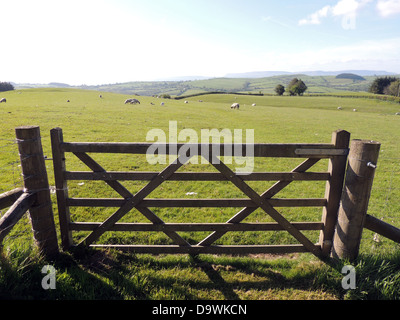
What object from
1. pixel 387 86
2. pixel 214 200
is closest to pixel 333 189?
pixel 214 200

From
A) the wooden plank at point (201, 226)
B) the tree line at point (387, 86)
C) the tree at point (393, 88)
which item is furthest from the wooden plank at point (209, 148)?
the tree line at point (387, 86)

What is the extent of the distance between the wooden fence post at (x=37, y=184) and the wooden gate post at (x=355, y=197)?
5.21m

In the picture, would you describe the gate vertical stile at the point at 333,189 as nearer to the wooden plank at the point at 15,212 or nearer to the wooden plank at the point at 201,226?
the wooden plank at the point at 201,226

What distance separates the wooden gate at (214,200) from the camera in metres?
4.39

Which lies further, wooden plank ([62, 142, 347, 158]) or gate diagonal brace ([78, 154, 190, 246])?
gate diagonal brace ([78, 154, 190, 246])

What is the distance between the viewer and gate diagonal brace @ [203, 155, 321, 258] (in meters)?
4.44

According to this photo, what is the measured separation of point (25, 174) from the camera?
14.0ft

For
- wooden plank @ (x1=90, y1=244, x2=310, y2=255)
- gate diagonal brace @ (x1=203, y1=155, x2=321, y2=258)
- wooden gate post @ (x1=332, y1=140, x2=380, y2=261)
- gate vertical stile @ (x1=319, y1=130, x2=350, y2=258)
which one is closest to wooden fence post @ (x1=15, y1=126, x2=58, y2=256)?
wooden plank @ (x1=90, y1=244, x2=310, y2=255)

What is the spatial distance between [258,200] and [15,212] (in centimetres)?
396

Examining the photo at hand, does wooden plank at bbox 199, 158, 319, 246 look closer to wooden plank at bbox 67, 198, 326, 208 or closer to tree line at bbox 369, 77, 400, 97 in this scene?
wooden plank at bbox 67, 198, 326, 208

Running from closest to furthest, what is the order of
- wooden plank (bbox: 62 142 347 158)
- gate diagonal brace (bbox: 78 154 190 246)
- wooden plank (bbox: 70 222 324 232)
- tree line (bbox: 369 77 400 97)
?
wooden plank (bbox: 62 142 347 158)
gate diagonal brace (bbox: 78 154 190 246)
wooden plank (bbox: 70 222 324 232)
tree line (bbox: 369 77 400 97)

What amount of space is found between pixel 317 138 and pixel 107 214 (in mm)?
17034

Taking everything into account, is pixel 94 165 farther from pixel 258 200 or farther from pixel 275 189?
pixel 275 189
